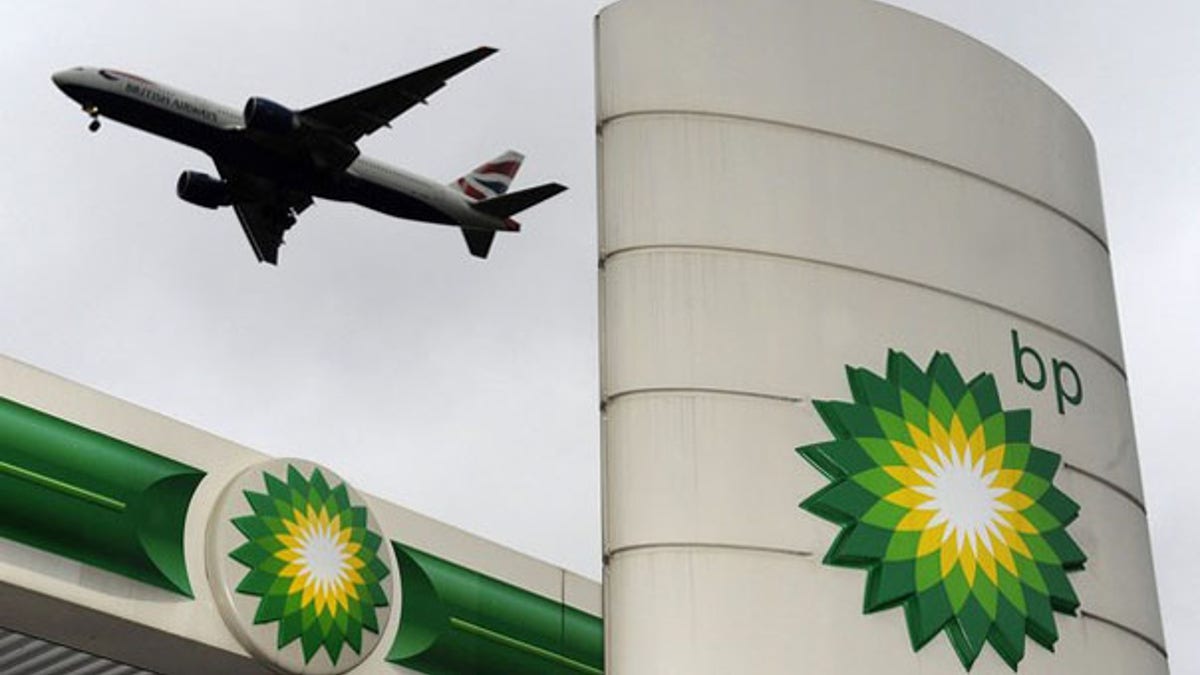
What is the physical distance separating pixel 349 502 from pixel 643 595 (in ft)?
44.4

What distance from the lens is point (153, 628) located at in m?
22.2

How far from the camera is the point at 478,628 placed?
26.1 m

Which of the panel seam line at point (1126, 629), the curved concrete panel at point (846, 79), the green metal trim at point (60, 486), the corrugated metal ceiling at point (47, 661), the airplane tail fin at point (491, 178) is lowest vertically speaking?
the panel seam line at point (1126, 629)

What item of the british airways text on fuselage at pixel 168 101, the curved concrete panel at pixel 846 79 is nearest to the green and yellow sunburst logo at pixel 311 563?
the curved concrete panel at pixel 846 79

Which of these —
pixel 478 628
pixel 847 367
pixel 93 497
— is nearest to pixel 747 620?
pixel 847 367

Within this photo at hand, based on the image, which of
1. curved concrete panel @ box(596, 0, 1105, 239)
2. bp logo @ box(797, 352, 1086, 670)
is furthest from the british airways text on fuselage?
bp logo @ box(797, 352, 1086, 670)

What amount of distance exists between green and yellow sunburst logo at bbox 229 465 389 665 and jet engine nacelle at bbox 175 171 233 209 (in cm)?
1890

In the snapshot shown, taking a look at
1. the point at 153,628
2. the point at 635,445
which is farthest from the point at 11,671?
the point at 635,445

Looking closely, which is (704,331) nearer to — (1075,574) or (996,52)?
(1075,574)

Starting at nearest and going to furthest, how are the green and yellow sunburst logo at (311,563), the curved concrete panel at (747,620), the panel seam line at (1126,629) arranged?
the curved concrete panel at (747,620)
the panel seam line at (1126,629)
the green and yellow sunburst logo at (311,563)

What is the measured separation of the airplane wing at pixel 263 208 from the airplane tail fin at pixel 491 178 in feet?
26.4

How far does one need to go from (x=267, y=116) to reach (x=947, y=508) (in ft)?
95.1

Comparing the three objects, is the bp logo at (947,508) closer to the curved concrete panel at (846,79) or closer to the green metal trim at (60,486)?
the curved concrete panel at (846,79)

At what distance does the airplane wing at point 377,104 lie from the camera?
130 ft
